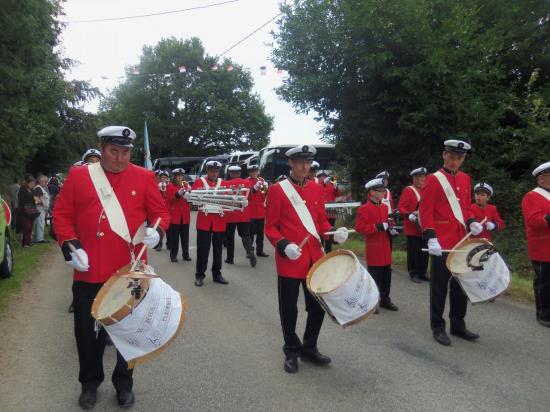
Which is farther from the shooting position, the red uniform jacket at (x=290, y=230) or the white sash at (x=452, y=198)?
the white sash at (x=452, y=198)

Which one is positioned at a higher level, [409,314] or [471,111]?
[471,111]

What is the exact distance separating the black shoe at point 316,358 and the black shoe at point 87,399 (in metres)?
1.87

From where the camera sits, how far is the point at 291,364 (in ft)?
15.0

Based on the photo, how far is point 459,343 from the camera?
529cm

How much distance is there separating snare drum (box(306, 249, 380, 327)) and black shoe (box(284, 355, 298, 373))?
74 cm

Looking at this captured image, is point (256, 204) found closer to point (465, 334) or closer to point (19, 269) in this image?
point (19, 269)

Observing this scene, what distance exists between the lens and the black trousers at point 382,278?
6734 mm

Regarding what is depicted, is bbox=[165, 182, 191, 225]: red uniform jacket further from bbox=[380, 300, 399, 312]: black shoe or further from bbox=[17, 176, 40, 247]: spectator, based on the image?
bbox=[380, 300, 399, 312]: black shoe

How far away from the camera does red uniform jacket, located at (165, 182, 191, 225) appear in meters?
10.8

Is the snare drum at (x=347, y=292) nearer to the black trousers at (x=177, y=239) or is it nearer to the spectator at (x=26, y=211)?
the black trousers at (x=177, y=239)

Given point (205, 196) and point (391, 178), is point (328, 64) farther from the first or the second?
point (205, 196)

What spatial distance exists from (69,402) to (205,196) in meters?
4.61

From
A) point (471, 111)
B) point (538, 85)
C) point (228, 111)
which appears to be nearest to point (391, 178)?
point (471, 111)

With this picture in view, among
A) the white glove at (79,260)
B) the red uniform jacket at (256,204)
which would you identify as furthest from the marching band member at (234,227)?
the white glove at (79,260)
